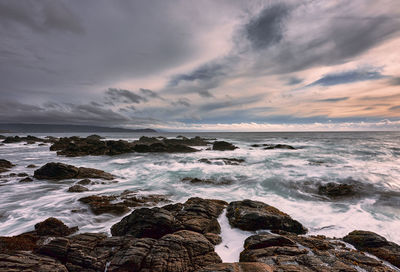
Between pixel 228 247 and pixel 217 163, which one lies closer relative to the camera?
pixel 228 247

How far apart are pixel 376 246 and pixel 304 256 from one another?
3085mm

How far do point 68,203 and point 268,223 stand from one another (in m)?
10.3

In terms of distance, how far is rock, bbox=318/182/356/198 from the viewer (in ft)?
36.9

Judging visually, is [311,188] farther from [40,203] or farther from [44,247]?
[40,203]

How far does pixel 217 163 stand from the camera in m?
21.4

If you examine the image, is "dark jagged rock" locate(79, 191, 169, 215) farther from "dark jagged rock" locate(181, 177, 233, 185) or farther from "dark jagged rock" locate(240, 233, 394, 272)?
"dark jagged rock" locate(240, 233, 394, 272)

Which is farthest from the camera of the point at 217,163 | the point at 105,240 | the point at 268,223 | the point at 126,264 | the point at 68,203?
the point at 217,163

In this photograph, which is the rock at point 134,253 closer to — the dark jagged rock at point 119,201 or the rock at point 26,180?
the dark jagged rock at point 119,201

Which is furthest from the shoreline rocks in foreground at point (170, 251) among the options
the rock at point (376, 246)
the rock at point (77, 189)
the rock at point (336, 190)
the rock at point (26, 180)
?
the rock at point (26, 180)

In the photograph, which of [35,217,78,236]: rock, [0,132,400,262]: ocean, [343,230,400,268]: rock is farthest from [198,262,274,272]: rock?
[35,217,78,236]: rock

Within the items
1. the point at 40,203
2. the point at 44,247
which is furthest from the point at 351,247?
the point at 40,203

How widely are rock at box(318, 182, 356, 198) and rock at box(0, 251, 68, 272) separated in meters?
14.2

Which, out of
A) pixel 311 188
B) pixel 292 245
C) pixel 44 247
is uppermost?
pixel 44 247

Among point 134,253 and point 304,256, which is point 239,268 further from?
point 134,253
